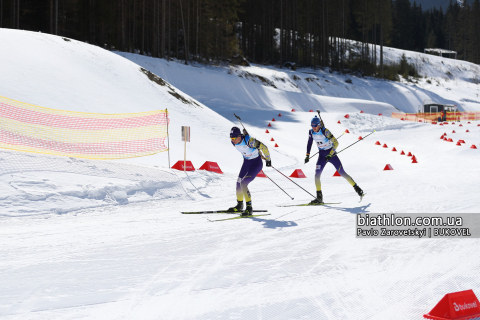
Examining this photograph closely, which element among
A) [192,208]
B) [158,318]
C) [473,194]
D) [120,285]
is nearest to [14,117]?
[192,208]

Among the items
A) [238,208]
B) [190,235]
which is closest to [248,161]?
[238,208]

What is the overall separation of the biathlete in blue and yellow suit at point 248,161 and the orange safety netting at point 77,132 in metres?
4.80

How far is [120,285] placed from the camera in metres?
4.15

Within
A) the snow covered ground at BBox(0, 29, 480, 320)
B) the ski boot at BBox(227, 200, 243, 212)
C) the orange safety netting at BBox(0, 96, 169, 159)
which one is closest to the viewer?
the snow covered ground at BBox(0, 29, 480, 320)

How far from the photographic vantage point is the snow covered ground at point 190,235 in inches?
150

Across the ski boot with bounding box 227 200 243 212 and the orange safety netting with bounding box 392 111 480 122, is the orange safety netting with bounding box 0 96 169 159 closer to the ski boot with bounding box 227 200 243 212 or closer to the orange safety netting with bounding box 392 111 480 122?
the ski boot with bounding box 227 200 243 212

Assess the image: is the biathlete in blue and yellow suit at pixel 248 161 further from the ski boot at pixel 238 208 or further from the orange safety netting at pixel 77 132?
the orange safety netting at pixel 77 132

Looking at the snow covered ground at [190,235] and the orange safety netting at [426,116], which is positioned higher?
the orange safety netting at [426,116]

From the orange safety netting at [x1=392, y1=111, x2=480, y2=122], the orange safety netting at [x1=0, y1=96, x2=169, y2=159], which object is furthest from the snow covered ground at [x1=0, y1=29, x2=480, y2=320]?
the orange safety netting at [x1=392, y1=111, x2=480, y2=122]

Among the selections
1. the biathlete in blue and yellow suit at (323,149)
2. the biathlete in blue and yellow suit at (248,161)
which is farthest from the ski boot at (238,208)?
the biathlete in blue and yellow suit at (323,149)

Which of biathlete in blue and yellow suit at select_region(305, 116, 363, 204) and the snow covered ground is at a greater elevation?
biathlete in blue and yellow suit at select_region(305, 116, 363, 204)

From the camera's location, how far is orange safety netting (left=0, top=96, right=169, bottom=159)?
10.8 m

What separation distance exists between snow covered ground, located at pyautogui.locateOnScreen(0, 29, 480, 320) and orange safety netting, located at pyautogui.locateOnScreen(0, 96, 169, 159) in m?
0.61

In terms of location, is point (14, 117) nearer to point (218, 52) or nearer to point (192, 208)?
point (192, 208)
